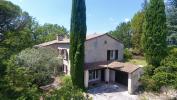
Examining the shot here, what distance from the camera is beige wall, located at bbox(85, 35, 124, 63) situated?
31.5 metres

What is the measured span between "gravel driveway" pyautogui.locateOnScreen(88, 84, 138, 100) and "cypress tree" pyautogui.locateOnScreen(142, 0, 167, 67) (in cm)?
609

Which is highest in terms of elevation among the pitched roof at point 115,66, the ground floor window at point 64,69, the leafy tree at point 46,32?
the leafy tree at point 46,32

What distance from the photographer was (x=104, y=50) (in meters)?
33.9

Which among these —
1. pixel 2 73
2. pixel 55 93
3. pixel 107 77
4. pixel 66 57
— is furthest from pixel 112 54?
pixel 55 93

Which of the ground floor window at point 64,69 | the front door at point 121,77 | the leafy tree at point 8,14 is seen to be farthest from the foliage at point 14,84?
the leafy tree at point 8,14

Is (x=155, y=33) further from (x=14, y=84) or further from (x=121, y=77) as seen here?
(x=14, y=84)

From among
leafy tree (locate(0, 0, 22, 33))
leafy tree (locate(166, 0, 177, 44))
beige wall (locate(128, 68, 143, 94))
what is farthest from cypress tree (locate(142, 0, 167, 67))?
leafy tree (locate(0, 0, 22, 33))

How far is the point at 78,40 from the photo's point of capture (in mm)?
27469

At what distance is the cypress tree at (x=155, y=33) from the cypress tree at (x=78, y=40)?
9635 mm

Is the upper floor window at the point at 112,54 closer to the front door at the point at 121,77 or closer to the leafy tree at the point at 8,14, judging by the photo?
the front door at the point at 121,77

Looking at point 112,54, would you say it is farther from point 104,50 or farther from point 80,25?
point 80,25

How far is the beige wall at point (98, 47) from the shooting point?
31.5 meters

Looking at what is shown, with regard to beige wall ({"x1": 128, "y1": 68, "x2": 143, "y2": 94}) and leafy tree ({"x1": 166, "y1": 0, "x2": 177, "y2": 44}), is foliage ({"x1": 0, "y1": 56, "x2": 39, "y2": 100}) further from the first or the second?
leafy tree ({"x1": 166, "y1": 0, "x2": 177, "y2": 44})

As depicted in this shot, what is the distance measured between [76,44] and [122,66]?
7995 mm
